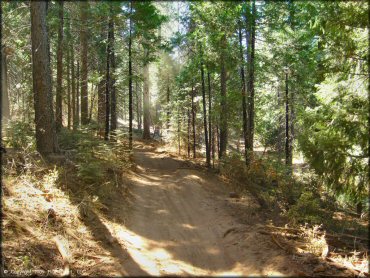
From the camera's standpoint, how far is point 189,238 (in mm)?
9164

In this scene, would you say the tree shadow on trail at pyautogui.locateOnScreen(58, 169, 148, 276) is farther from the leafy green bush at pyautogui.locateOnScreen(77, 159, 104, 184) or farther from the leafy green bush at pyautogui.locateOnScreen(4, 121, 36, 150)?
the leafy green bush at pyautogui.locateOnScreen(4, 121, 36, 150)

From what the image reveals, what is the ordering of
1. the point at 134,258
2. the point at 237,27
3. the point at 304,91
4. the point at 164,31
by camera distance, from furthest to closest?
the point at 164,31, the point at 304,91, the point at 237,27, the point at 134,258

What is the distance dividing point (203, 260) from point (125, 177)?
8190 millimetres

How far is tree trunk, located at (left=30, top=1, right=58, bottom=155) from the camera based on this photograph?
10.7m

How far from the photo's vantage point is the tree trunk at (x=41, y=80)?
1073 cm

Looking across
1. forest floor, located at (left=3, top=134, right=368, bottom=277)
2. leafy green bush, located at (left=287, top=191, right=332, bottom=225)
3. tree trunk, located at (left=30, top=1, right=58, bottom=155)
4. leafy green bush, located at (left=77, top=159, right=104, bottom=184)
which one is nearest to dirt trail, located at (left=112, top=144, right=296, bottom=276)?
forest floor, located at (left=3, top=134, right=368, bottom=277)

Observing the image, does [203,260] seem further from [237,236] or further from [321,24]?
[321,24]

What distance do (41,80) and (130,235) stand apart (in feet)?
20.1

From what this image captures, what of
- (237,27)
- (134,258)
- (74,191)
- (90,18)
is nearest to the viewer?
(134,258)

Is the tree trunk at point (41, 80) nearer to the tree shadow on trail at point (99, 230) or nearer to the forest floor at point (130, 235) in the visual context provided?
the forest floor at point (130, 235)

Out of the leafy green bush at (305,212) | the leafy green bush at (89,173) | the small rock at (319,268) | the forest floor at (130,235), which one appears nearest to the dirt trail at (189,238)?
the forest floor at (130,235)

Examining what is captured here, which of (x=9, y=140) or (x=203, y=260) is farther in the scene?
(x=9, y=140)

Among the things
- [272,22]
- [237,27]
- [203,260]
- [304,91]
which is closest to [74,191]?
[203,260]

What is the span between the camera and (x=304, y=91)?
21.9 metres
